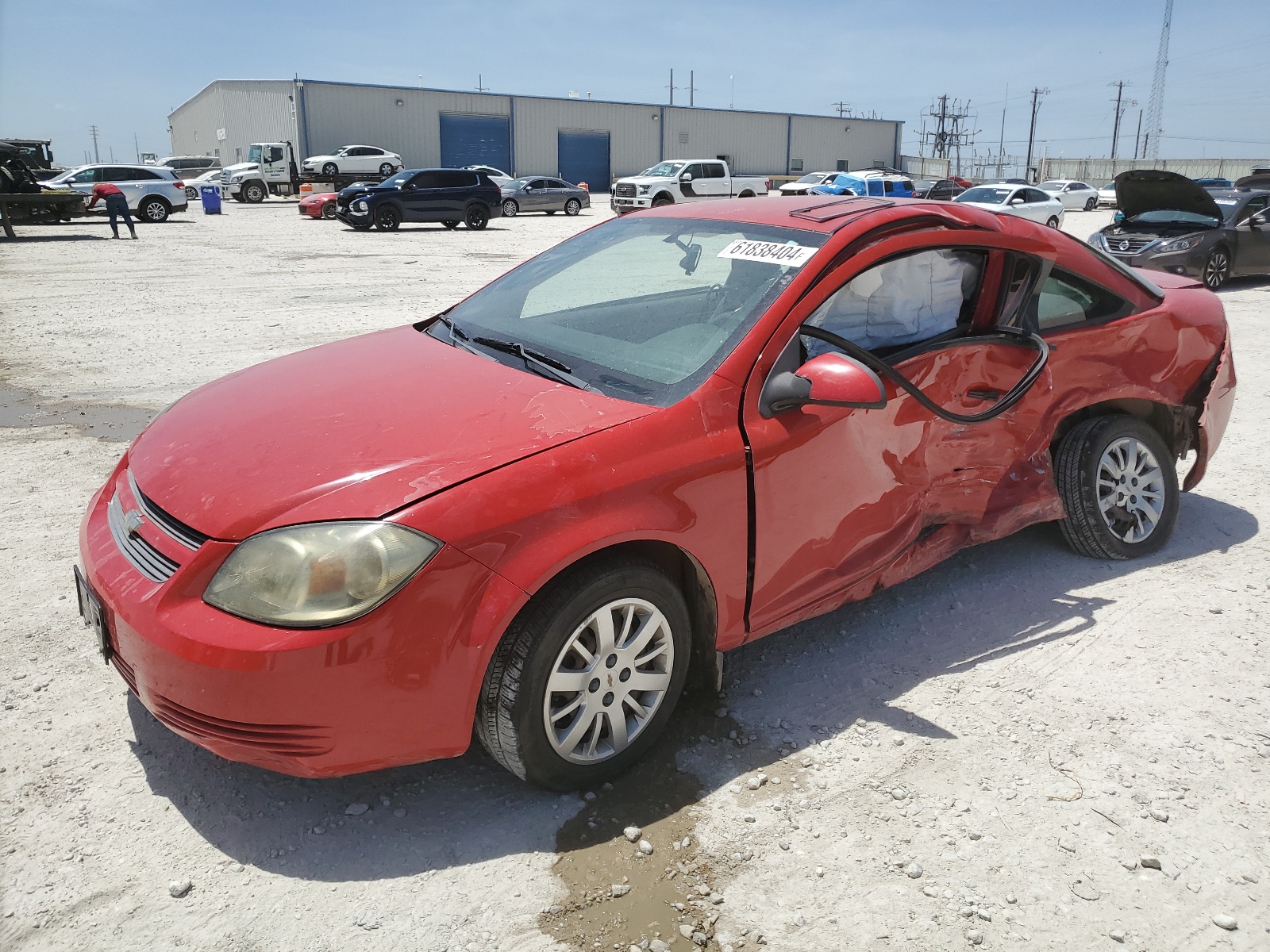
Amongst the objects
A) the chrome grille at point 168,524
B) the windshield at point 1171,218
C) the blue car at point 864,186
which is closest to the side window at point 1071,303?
the chrome grille at point 168,524

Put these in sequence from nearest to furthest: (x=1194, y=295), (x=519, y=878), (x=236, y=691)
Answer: (x=236, y=691) → (x=519, y=878) → (x=1194, y=295)

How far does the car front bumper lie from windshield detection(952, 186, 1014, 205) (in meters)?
25.8

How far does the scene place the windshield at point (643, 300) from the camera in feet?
9.64

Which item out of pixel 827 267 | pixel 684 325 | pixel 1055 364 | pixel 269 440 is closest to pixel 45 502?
pixel 269 440

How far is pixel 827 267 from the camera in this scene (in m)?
3.07

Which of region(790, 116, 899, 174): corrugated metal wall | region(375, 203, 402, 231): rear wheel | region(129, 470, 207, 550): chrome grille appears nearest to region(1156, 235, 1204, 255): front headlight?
region(129, 470, 207, 550): chrome grille

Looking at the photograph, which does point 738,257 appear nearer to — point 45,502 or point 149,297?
point 45,502

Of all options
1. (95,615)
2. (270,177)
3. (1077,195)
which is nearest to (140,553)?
(95,615)

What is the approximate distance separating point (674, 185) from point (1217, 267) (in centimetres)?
1975

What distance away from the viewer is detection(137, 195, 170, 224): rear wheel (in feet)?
91.5

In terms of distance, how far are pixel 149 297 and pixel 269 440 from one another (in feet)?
37.1

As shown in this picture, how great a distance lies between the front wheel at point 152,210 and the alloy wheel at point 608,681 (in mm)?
30295

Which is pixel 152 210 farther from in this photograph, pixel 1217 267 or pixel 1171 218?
pixel 1217 267

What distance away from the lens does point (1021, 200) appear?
25391 millimetres
